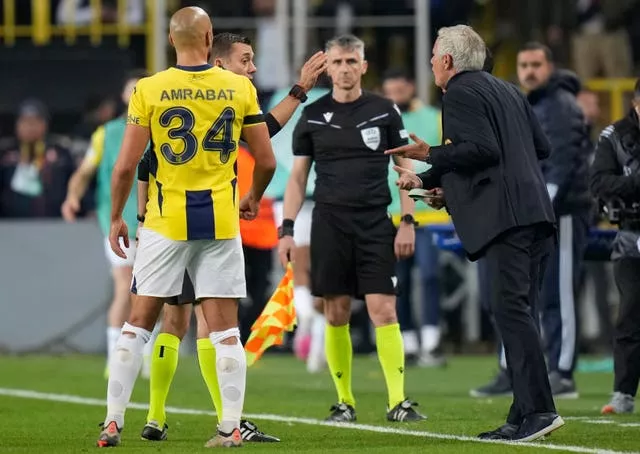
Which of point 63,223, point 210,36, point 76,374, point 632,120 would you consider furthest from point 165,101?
point 63,223

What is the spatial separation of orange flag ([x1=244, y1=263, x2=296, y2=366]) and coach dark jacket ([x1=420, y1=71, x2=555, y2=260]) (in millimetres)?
2149

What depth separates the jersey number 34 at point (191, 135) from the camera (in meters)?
8.39

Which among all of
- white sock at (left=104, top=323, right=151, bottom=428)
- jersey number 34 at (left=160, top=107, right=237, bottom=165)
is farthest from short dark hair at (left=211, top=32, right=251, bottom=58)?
white sock at (left=104, top=323, right=151, bottom=428)

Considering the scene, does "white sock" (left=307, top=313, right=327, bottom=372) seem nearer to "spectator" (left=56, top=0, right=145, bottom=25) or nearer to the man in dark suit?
"spectator" (left=56, top=0, right=145, bottom=25)

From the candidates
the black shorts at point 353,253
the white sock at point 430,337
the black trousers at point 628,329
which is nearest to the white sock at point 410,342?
the white sock at point 430,337

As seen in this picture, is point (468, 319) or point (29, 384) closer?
point (29, 384)

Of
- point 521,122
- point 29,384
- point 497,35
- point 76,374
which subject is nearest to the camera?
point 521,122

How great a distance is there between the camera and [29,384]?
13.8m

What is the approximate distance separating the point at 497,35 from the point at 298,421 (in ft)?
41.4

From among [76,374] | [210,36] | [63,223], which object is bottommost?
[76,374]

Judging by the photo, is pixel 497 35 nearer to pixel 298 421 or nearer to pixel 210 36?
pixel 298 421

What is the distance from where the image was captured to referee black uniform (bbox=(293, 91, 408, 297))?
35.2 ft

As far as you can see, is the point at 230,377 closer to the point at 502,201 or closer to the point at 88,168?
the point at 502,201

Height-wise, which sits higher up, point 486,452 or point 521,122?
point 521,122
